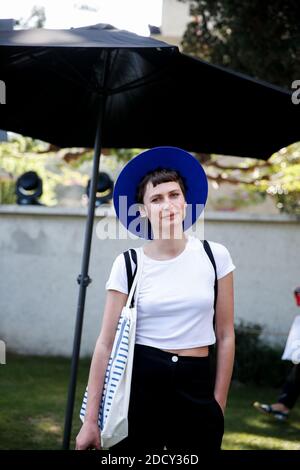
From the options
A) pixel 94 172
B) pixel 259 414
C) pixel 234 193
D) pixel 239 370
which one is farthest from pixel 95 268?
pixel 234 193

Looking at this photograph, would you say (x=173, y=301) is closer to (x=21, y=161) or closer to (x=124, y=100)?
(x=124, y=100)

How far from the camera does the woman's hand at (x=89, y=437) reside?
7.66 ft

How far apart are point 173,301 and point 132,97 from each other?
7.49 ft

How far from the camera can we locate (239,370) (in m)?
7.24

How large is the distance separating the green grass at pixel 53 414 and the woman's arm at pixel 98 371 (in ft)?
8.10

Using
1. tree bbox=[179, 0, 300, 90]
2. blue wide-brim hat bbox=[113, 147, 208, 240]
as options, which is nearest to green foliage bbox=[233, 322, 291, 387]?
tree bbox=[179, 0, 300, 90]

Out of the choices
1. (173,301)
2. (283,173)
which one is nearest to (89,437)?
(173,301)

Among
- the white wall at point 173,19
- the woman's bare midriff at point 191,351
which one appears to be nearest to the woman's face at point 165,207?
the woman's bare midriff at point 191,351

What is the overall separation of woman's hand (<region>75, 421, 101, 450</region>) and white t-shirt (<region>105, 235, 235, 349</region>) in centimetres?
33

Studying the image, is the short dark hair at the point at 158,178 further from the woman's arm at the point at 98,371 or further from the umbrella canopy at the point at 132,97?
the umbrella canopy at the point at 132,97

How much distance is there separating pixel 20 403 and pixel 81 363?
85.8 inches

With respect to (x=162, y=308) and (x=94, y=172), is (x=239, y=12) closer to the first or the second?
(x=94, y=172)

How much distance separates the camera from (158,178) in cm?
259

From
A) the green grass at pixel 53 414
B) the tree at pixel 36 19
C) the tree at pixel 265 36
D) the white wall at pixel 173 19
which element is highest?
the white wall at pixel 173 19
